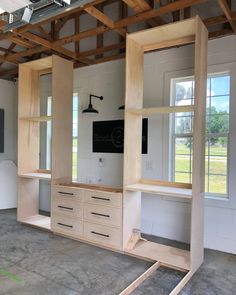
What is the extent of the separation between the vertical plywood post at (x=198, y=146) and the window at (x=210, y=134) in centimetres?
73

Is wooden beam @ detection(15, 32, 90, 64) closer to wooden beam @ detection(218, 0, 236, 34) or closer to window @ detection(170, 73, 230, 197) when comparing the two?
window @ detection(170, 73, 230, 197)

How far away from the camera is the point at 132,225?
3.44 metres

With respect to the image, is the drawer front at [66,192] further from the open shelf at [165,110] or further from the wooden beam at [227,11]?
the wooden beam at [227,11]

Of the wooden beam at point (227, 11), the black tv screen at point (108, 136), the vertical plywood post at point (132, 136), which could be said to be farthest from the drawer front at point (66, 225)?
the wooden beam at point (227, 11)

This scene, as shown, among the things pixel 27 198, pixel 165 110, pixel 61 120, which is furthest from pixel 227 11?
pixel 27 198

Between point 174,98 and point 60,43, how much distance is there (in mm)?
1952

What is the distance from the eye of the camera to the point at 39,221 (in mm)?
4461

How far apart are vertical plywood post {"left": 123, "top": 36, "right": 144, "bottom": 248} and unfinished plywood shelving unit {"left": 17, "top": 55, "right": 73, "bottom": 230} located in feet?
4.16

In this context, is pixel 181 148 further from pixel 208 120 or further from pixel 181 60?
pixel 181 60

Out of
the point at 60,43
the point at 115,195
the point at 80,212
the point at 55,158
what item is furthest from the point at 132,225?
the point at 60,43

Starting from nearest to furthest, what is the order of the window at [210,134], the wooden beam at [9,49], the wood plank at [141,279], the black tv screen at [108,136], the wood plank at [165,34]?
the wood plank at [141,279] → the wood plank at [165,34] → the window at [210,134] → the black tv screen at [108,136] → the wooden beam at [9,49]

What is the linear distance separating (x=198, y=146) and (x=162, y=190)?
25.5 inches

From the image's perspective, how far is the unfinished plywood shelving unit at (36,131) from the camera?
4.06m

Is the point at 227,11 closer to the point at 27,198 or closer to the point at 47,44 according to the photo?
the point at 47,44
